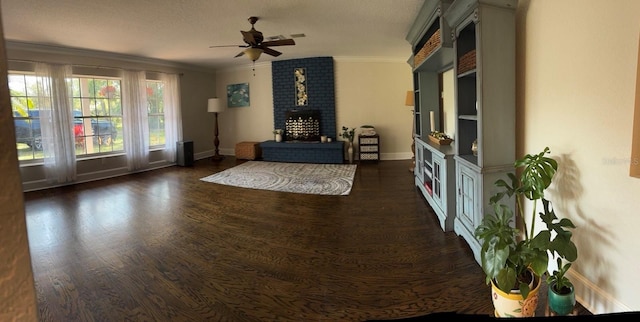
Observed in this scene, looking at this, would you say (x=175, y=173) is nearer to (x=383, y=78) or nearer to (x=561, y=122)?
(x=383, y=78)

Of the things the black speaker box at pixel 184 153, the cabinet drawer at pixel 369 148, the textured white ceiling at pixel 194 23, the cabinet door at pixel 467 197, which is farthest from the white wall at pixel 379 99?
the cabinet door at pixel 467 197

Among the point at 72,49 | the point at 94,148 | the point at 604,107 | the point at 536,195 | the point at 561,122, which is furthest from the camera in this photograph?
the point at 94,148

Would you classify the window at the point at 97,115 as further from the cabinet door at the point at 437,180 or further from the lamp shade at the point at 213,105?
the cabinet door at the point at 437,180

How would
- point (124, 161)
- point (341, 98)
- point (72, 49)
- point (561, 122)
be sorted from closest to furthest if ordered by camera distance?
point (561, 122) < point (72, 49) < point (124, 161) < point (341, 98)

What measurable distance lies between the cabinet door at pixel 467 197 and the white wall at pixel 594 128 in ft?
1.83

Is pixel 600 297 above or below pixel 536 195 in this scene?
below

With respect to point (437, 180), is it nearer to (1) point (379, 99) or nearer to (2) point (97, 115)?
(1) point (379, 99)

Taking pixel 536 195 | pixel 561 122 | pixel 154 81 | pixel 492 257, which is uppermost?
pixel 154 81

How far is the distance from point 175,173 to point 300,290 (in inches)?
214

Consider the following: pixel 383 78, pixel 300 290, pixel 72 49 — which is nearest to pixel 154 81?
pixel 72 49

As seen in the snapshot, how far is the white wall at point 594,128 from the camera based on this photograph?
1.70 metres

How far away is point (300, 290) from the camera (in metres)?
2.29

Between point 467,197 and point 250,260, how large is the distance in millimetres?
1865

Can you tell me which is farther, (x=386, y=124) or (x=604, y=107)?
(x=386, y=124)
